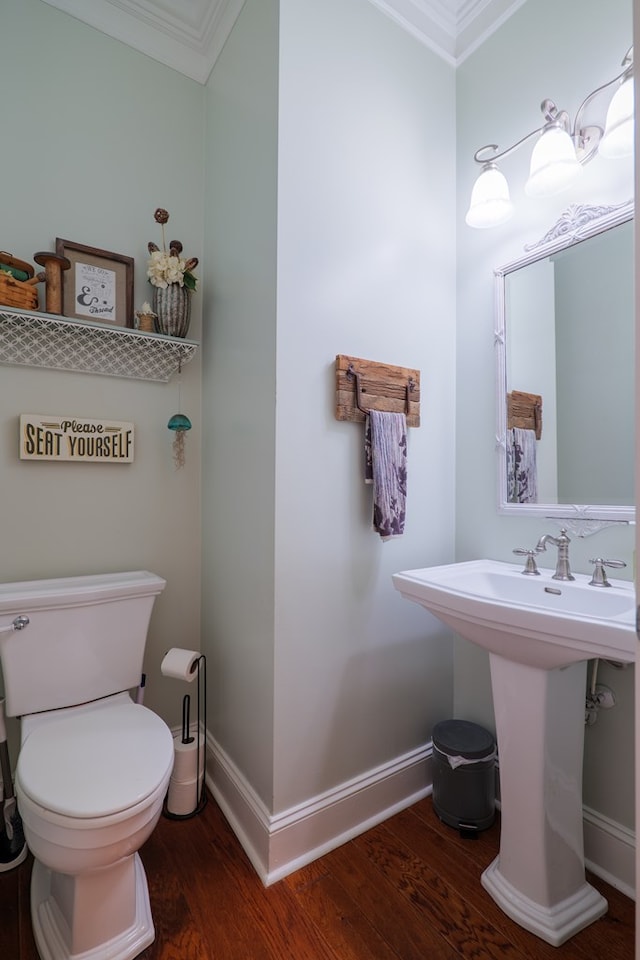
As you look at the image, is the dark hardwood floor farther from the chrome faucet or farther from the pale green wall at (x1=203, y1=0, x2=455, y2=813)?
the chrome faucet

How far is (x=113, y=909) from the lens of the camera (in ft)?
3.63

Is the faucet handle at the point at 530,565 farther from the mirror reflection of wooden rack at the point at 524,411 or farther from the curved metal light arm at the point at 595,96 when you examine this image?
the curved metal light arm at the point at 595,96

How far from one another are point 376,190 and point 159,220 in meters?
0.83

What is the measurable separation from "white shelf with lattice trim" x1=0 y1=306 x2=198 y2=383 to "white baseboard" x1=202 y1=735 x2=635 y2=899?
1508 mm

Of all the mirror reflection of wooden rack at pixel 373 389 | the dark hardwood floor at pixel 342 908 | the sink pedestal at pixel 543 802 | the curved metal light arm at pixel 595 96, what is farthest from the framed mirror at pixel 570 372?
the dark hardwood floor at pixel 342 908

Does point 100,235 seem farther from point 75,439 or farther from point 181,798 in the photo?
point 181,798

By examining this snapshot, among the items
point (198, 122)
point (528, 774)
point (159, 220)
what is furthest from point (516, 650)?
point (198, 122)

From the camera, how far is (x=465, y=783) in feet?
4.96

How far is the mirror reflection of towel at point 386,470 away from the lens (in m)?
1.51

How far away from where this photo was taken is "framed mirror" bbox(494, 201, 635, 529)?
52.7 inches

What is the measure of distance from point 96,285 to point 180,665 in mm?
1407

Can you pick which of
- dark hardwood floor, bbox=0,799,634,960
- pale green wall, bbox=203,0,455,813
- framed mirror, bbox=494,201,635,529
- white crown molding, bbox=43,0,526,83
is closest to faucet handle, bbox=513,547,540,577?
framed mirror, bbox=494,201,635,529

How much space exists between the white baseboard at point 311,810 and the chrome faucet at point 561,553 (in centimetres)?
89

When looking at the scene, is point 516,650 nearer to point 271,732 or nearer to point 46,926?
point 271,732
